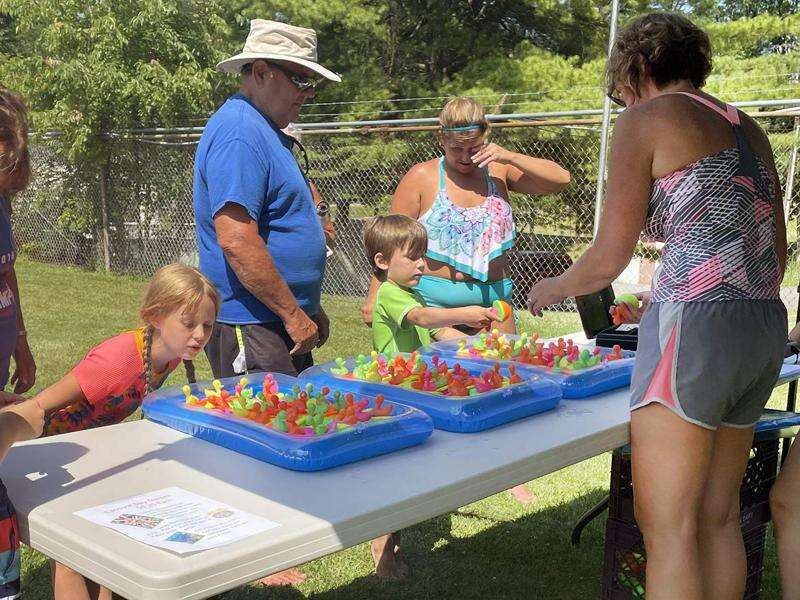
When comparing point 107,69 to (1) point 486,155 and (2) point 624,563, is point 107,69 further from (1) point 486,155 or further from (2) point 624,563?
(2) point 624,563

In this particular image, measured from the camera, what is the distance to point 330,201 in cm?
1217

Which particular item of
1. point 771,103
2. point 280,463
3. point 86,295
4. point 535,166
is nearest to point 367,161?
point 86,295

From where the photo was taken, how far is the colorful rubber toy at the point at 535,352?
260cm

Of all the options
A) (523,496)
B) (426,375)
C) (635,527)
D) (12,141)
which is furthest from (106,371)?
(523,496)

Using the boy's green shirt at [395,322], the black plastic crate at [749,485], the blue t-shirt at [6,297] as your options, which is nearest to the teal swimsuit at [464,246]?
the boy's green shirt at [395,322]

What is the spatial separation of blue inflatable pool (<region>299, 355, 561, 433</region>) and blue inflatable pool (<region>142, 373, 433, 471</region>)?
0.12 meters

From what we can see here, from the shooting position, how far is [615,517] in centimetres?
286

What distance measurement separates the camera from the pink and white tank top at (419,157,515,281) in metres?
3.60

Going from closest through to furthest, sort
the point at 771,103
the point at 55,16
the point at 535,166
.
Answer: the point at 535,166, the point at 771,103, the point at 55,16

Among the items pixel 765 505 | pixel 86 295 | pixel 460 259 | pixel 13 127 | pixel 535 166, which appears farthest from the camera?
pixel 86 295

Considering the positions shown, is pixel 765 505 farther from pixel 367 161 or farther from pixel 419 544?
pixel 367 161

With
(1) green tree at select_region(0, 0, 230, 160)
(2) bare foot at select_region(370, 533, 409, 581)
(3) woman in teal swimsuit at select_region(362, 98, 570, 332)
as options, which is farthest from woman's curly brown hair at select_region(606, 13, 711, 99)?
(1) green tree at select_region(0, 0, 230, 160)

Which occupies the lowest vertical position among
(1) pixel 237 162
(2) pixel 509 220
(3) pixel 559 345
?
(3) pixel 559 345

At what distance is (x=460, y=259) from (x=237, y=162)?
115 cm
